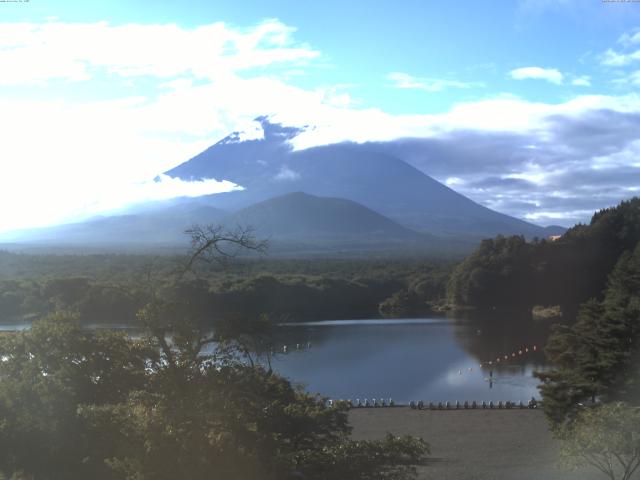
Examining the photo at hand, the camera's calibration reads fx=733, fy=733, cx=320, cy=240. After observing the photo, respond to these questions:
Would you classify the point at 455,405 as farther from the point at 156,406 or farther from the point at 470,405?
the point at 156,406

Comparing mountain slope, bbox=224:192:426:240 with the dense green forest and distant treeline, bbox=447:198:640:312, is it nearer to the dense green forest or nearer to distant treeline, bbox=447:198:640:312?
distant treeline, bbox=447:198:640:312

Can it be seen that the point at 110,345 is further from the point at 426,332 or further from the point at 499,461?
the point at 426,332

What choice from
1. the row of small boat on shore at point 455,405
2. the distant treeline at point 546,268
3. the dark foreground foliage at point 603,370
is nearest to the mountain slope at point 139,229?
the distant treeline at point 546,268

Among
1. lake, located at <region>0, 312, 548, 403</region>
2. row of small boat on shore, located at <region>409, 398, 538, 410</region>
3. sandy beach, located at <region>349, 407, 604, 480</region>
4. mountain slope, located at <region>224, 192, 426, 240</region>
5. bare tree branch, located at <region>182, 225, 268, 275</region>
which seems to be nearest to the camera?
bare tree branch, located at <region>182, 225, 268, 275</region>

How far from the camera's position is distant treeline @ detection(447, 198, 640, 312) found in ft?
164

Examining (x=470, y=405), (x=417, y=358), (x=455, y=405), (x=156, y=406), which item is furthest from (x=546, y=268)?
(x=156, y=406)

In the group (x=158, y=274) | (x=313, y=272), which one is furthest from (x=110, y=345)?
(x=313, y=272)

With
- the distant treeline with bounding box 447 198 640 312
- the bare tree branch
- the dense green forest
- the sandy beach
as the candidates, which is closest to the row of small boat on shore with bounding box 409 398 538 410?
the sandy beach

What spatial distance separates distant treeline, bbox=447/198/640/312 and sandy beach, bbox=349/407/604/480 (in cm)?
3214

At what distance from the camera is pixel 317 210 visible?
143500mm

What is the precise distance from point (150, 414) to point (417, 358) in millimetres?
26438

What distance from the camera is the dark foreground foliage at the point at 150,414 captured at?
4.87m

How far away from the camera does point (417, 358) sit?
100ft

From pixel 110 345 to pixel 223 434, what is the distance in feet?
4.21
